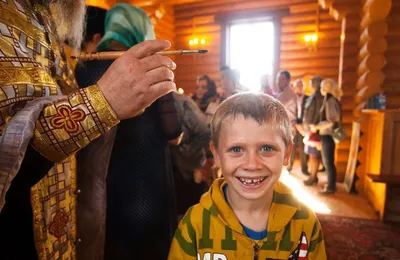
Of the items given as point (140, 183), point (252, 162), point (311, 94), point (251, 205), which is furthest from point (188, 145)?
point (311, 94)

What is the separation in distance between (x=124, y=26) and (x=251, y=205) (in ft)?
3.56

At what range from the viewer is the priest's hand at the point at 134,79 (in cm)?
77

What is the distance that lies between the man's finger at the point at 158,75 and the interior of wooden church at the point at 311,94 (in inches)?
4.2

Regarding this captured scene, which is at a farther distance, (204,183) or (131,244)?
(204,183)

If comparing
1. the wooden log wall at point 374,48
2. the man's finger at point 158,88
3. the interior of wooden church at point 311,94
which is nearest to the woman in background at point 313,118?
the interior of wooden church at point 311,94

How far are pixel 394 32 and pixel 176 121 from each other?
15.1ft

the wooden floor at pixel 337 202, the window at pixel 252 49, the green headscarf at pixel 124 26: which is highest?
the window at pixel 252 49

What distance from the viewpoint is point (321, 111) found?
4613 mm

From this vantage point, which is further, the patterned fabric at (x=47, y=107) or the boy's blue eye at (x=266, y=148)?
the boy's blue eye at (x=266, y=148)

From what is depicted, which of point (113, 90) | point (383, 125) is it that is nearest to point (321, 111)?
point (383, 125)

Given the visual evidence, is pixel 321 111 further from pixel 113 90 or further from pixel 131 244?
pixel 113 90

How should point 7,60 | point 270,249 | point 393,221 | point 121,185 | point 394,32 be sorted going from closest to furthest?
point 7,60
point 270,249
point 121,185
point 393,221
point 394,32

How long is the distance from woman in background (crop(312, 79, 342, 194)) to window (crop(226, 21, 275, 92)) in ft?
14.0

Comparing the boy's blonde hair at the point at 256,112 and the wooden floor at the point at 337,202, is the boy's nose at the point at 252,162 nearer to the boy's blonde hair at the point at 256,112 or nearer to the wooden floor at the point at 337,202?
the boy's blonde hair at the point at 256,112
